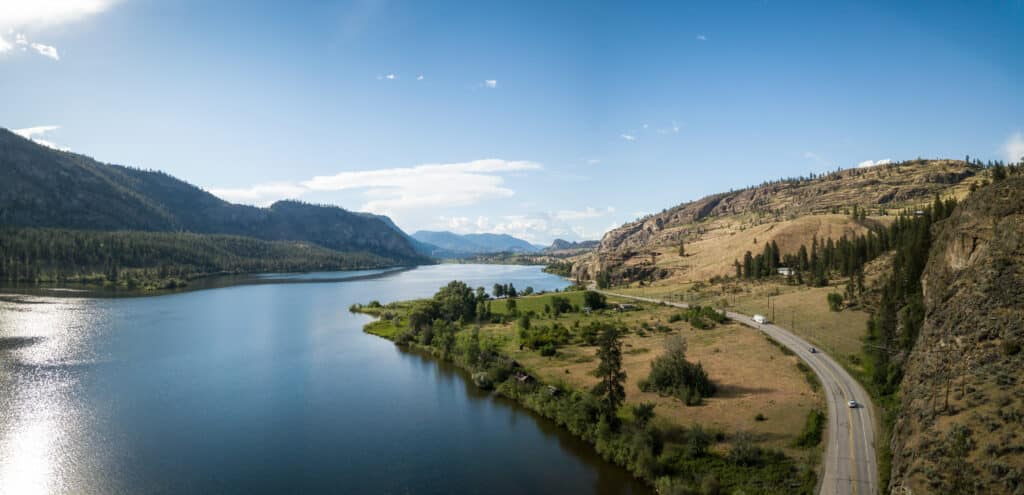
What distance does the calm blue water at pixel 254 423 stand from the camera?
33.3 meters

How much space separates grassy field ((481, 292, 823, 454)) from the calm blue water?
982 centimetres

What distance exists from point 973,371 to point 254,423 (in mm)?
52410

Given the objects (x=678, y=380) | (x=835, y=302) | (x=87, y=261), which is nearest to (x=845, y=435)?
(x=678, y=380)

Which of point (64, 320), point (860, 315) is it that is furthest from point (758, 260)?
point (64, 320)

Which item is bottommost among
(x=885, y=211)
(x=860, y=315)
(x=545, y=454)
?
(x=545, y=454)

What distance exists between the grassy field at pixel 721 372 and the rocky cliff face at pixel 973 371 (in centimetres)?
874

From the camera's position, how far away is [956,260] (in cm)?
4319

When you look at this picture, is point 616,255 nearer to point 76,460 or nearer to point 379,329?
point 379,329

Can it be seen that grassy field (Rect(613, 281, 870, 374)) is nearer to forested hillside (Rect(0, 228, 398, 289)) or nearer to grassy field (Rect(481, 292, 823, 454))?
grassy field (Rect(481, 292, 823, 454))

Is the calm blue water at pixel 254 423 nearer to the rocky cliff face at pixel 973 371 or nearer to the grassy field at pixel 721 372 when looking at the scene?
the grassy field at pixel 721 372

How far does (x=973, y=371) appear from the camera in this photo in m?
28.5

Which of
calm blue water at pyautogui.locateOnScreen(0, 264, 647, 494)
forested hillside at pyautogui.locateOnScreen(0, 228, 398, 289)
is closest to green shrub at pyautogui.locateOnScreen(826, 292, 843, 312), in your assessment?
calm blue water at pyautogui.locateOnScreen(0, 264, 647, 494)

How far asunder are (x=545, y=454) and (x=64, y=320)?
9381 cm

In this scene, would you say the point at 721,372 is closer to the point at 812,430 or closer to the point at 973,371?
the point at 812,430
